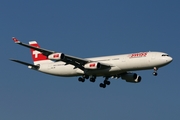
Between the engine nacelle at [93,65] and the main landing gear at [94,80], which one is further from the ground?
the engine nacelle at [93,65]

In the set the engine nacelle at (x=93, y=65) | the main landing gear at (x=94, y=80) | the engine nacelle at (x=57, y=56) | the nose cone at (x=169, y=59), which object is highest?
the engine nacelle at (x=57, y=56)

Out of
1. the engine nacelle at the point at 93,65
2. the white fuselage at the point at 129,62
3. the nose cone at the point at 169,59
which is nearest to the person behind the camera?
the nose cone at the point at 169,59

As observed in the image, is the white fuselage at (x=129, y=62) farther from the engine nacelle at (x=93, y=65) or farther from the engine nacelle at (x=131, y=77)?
the engine nacelle at (x=131, y=77)

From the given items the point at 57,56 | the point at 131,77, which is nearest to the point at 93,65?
the point at 57,56

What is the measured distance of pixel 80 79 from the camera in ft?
284

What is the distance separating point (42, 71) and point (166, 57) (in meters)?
22.7

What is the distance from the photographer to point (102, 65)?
3243 inches

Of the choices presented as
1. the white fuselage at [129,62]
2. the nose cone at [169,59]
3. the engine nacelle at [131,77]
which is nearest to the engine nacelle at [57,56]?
the white fuselage at [129,62]

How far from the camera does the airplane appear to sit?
79.6 meters

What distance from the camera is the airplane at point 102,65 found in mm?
79625

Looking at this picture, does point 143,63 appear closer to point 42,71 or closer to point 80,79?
point 80,79

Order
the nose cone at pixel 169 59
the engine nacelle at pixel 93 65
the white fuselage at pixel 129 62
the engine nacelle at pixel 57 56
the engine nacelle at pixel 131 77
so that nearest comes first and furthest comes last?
the nose cone at pixel 169 59 < the white fuselage at pixel 129 62 < the engine nacelle at pixel 57 56 < the engine nacelle at pixel 93 65 < the engine nacelle at pixel 131 77

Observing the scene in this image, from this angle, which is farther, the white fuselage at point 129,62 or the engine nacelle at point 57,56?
the engine nacelle at point 57,56

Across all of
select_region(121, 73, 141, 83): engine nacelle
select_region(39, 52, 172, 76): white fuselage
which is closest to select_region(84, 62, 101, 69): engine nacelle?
select_region(39, 52, 172, 76): white fuselage
